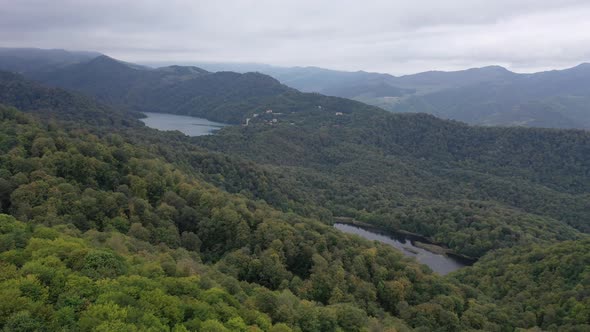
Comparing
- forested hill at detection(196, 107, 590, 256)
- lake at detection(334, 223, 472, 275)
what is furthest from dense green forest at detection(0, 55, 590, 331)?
lake at detection(334, 223, 472, 275)

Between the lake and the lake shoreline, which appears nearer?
the lake

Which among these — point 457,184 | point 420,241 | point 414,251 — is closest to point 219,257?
point 414,251

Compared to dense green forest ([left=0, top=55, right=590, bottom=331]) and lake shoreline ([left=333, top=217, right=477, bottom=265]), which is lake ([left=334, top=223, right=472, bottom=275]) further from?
dense green forest ([left=0, top=55, right=590, bottom=331])

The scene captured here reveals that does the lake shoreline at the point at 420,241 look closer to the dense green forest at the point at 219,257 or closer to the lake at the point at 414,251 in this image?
the lake at the point at 414,251

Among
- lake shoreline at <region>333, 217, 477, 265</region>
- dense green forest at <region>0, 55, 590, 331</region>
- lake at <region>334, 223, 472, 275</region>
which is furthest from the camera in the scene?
lake shoreline at <region>333, 217, 477, 265</region>

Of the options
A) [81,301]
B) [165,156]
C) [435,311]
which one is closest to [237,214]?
[435,311]

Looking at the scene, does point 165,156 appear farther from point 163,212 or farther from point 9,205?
point 9,205

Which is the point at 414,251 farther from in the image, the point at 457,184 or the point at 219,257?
the point at 457,184

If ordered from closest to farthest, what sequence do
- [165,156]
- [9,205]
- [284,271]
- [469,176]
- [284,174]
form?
[9,205] < [284,271] < [165,156] < [284,174] < [469,176]
